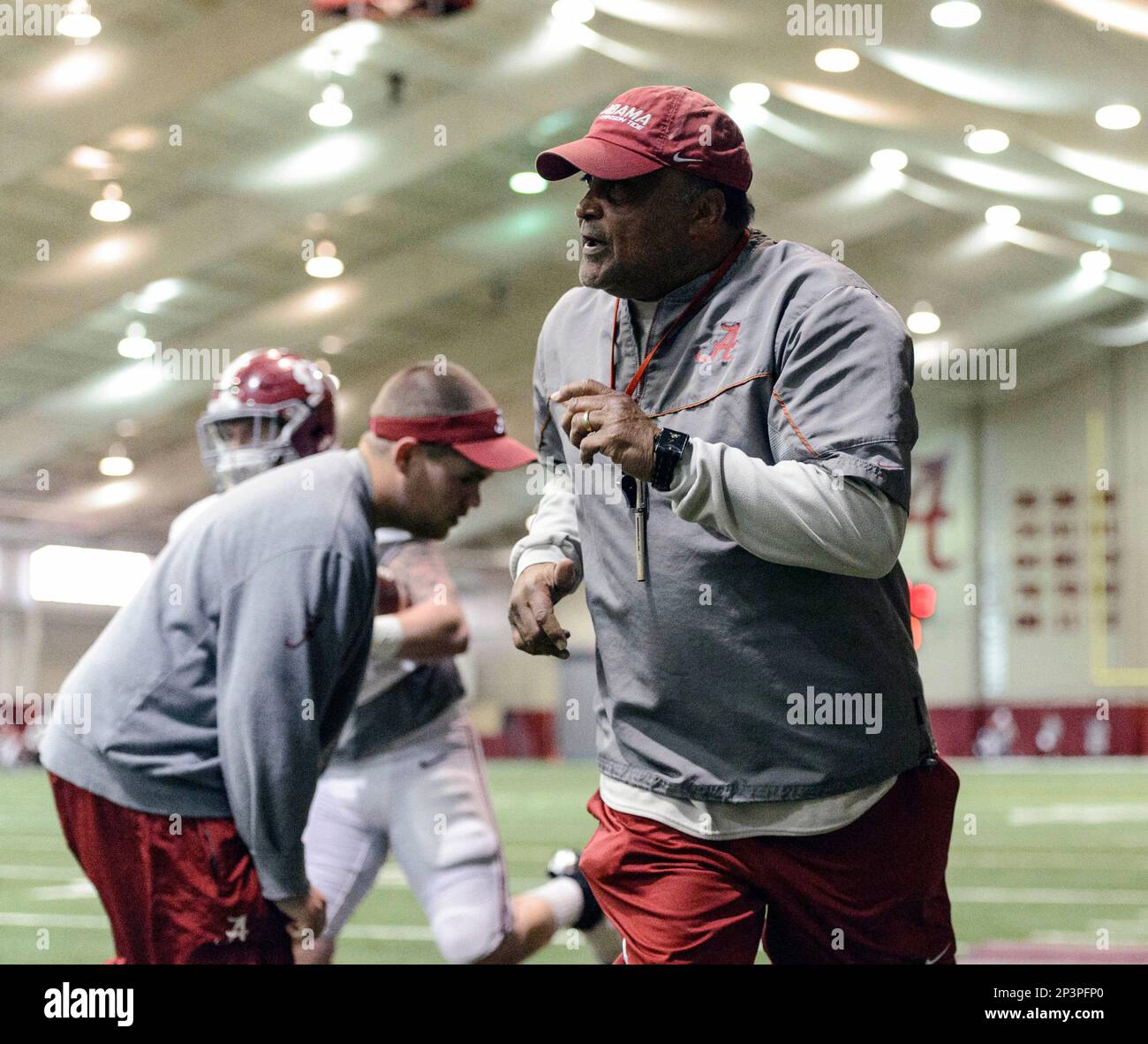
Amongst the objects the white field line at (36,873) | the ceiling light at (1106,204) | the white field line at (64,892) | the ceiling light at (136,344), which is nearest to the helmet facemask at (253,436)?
the white field line at (64,892)

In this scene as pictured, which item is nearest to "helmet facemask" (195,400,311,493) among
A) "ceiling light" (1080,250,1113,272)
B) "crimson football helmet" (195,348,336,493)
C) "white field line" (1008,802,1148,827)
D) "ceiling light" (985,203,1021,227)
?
"crimson football helmet" (195,348,336,493)

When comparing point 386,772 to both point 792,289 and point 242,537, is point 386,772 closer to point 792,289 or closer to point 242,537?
point 242,537

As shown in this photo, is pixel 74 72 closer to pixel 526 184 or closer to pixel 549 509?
pixel 526 184

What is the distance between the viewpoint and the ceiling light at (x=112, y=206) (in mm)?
18281

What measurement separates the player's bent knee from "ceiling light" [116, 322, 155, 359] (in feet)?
66.5

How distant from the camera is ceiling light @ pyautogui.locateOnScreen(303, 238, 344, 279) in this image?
2133 centimetres

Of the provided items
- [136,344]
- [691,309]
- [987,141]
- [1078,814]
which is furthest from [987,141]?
[691,309]

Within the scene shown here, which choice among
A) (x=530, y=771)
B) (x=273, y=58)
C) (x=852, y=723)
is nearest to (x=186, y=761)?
(x=852, y=723)

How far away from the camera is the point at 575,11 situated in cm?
1490

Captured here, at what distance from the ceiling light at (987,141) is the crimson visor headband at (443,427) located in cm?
1346

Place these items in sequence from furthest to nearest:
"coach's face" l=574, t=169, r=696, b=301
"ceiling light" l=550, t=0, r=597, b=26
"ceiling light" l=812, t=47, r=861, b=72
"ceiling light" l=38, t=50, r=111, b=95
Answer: "ceiling light" l=550, t=0, r=597, b=26 < "ceiling light" l=812, t=47, r=861, b=72 < "ceiling light" l=38, t=50, r=111, b=95 < "coach's face" l=574, t=169, r=696, b=301

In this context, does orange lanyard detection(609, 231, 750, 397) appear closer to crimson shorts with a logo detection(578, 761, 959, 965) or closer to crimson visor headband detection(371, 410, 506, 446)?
crimson shorts with a logo detection(578, 761, 959, 965)

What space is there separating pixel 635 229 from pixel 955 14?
1116cm

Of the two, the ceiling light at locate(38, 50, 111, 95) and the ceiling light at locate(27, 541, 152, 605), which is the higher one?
the ceiling light at locate(38, 50, 111, 95)
